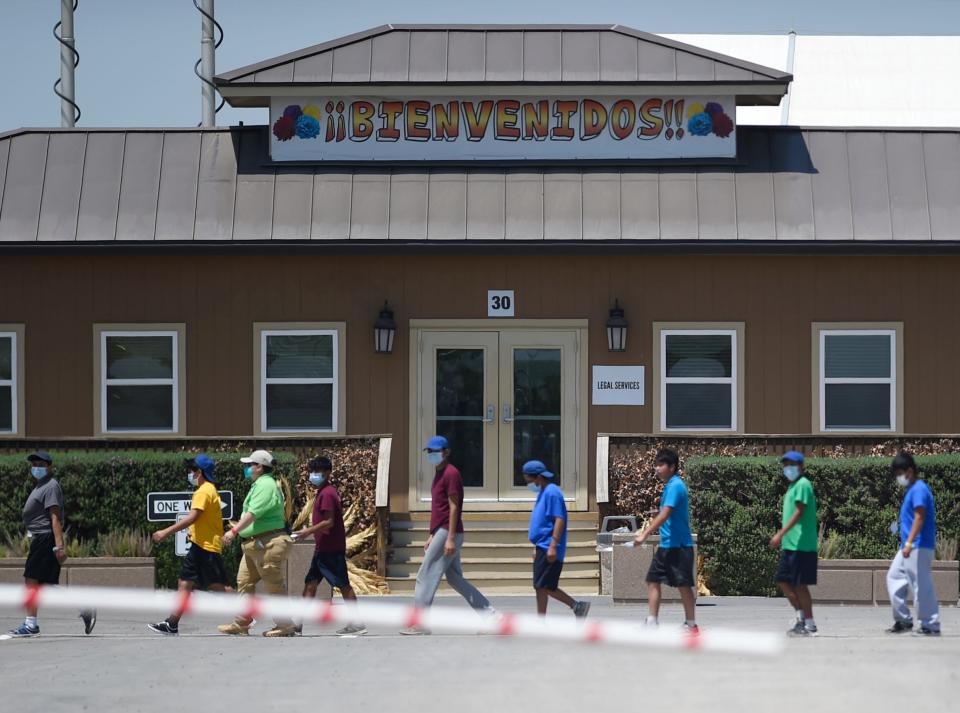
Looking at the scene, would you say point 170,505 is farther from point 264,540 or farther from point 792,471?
point 792,471

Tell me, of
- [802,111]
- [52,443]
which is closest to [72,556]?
[52,443]

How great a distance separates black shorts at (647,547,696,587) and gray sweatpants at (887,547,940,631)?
1.78 m

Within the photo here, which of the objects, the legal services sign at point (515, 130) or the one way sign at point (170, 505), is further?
the legal services sign at point (515, 130)

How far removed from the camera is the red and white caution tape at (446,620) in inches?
496

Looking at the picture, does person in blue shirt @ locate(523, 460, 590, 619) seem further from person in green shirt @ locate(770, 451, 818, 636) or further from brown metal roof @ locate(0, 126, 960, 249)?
brown metal roof @ locate(0, 126, 960, 249)

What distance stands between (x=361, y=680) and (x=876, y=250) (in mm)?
10770

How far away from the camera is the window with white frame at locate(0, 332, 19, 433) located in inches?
770

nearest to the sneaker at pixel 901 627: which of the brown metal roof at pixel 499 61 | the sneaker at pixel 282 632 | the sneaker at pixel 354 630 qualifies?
the sneaker at pixel 354 630

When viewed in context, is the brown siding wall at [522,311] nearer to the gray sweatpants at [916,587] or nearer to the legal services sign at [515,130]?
the legal services sign at [515,130]

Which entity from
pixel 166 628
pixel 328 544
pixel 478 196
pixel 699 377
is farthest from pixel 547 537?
pixel 478 196

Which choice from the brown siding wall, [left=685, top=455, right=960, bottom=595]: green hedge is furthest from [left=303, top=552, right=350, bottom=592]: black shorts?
the brown siding wall

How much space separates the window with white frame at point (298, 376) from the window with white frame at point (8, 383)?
3.28 m

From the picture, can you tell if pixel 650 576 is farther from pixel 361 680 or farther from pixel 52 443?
pixel 52 443

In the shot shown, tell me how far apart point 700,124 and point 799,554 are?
833cm
